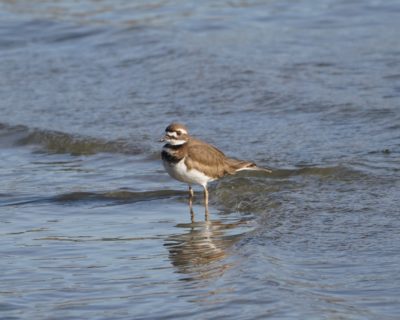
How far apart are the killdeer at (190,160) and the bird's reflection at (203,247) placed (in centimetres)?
44

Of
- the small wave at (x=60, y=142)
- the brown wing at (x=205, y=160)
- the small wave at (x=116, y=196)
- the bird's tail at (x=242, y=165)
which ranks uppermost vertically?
the brown wing at (x=205, y=160)

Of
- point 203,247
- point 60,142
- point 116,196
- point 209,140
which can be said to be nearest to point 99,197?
point 116,196

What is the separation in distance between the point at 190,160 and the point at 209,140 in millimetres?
2463

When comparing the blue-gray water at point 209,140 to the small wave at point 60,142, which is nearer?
the blue-gray water at point 209,140

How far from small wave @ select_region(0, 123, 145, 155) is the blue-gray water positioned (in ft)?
0.09

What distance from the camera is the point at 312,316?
623 cm

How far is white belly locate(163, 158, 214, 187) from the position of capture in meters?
9.12

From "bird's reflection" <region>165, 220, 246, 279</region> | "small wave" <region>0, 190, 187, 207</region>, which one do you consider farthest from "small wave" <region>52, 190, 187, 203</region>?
"bird's reflection" <region>165, 220, 246, 279</region>

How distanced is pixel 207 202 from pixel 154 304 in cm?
294

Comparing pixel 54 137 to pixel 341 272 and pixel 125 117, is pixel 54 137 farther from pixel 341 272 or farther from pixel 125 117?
pixel 341 272

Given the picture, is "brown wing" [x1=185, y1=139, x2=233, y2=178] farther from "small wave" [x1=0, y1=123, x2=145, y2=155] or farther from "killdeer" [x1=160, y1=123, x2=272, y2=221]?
"small wave" [x1=0, y1=123, x2=145, y2=155]

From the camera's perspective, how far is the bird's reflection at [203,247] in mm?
7397

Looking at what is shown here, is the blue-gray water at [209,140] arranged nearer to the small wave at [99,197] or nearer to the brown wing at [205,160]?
the small wave at [99,197]

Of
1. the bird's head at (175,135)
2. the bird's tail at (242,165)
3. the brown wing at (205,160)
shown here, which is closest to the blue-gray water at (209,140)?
the bird's tail at (242,165)
